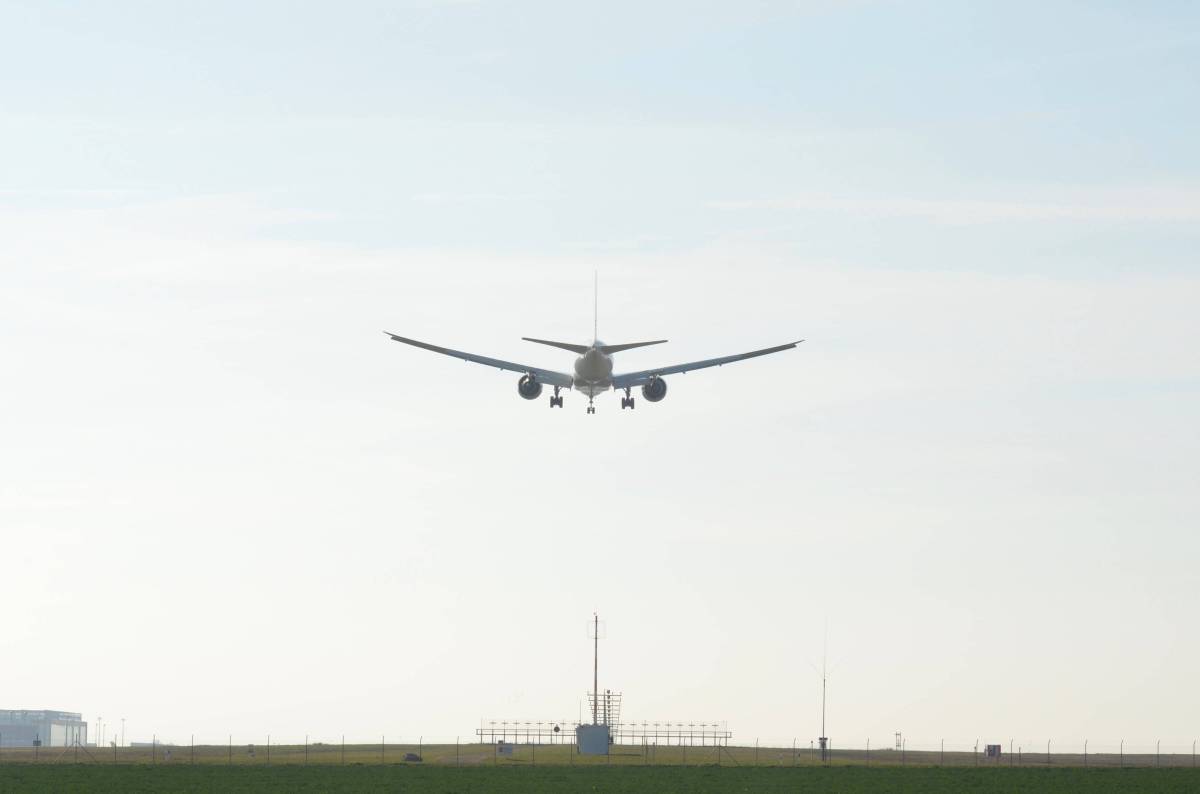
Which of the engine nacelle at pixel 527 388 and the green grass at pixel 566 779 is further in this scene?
the engine nacelle at pixel 527 388

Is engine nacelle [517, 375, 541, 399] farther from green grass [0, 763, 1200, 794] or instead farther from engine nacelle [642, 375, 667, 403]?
green grass [0, 763, 1200, 794]

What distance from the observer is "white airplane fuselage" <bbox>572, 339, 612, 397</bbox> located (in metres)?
146

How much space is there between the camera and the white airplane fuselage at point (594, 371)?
5763 inches

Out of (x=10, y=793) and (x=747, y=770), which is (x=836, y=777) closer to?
(x=747, y=770)

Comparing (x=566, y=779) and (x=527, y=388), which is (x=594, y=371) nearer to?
(x=527, y=388)

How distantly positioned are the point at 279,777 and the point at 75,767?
28.1m

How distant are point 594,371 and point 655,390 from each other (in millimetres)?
5041

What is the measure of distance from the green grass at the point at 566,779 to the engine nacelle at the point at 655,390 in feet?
96.7

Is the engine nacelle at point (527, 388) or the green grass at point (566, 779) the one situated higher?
the engine nacelle at point (527, 388)

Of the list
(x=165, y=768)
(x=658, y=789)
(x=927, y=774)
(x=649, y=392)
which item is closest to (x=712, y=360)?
(x=649, y=392)

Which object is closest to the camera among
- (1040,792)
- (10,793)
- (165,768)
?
(10,793)

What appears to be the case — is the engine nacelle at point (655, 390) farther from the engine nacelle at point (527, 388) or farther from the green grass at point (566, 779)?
the green grass at point (566, 779)

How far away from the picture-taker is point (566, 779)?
15300 centimetres

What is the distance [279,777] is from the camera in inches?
6166
